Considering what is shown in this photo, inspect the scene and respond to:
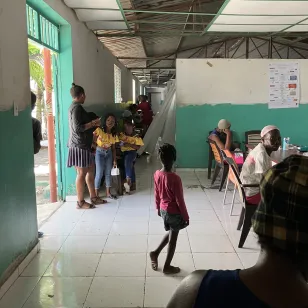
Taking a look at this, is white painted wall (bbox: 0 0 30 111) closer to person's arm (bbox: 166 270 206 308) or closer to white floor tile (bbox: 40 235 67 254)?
white floor tile (bbox: 40 235 67 254)

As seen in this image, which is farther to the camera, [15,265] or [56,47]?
[56,47]

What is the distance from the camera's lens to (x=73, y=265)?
8.90 ft

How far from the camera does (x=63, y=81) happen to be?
13.8 feet

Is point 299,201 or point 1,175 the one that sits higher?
point 299,201

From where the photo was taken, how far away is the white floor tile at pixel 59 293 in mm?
2211

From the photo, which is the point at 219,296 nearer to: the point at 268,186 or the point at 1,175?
the point at 268,186

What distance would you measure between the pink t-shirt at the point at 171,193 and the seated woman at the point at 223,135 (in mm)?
2361

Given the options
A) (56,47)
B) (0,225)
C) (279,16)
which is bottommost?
(0,225)

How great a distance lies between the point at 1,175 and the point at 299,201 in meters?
2.07

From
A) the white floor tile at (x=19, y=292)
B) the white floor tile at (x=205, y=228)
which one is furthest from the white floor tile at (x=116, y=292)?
the white floor tile at (x=205, y=228)

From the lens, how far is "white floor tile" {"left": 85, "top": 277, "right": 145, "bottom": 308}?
7.23ft

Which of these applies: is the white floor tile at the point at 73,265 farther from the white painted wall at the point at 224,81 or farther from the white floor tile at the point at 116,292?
the white painted wall at the point at 224,81

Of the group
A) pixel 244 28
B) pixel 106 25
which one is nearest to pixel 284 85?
pixel 244 28

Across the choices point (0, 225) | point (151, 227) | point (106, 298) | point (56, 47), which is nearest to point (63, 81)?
point (56, 47)
